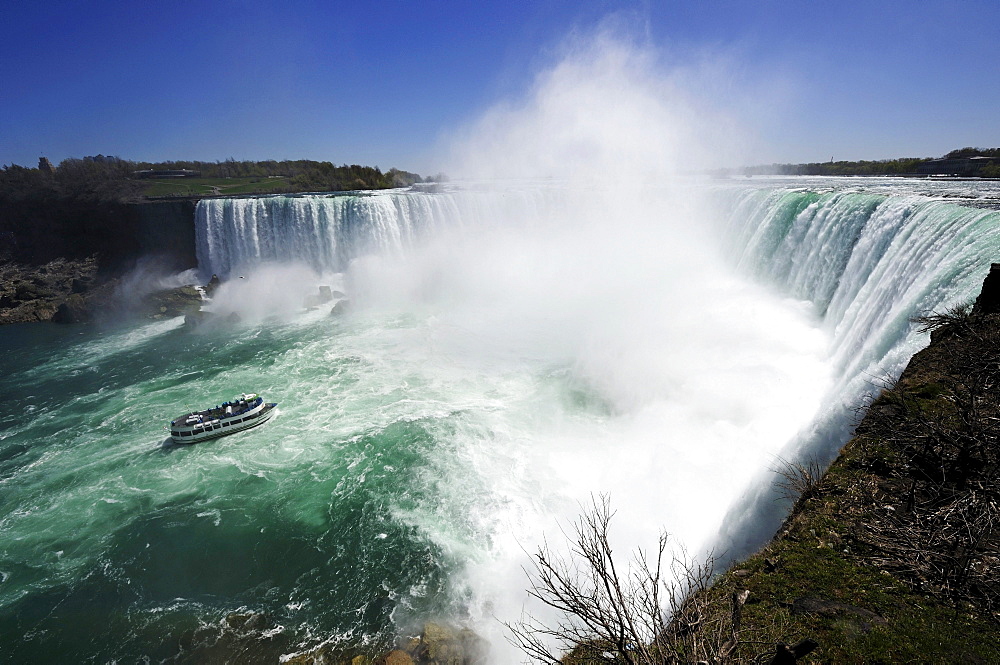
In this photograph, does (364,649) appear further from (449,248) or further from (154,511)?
(449,248)

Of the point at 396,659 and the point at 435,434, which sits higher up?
the point at 435,434

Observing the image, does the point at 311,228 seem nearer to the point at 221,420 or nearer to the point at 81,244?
the point at 221,420

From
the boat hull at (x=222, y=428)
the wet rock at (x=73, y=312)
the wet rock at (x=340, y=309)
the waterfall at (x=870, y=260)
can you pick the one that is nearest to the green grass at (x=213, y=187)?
the wet rock at (x=73, y=312)

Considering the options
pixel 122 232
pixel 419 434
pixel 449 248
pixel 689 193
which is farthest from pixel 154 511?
pixel 122 232

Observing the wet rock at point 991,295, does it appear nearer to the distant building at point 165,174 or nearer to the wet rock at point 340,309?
the wet rock at point 340,309

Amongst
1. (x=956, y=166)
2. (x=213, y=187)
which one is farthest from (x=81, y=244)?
(x=956, y=166)

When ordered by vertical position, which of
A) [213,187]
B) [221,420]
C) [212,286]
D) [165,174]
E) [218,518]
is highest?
[165,174]

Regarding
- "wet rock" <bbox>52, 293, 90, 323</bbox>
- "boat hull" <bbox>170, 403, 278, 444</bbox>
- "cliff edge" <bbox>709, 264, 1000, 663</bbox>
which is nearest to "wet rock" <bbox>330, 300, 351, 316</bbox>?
"boat hull" <bbox>170, 403, 278, 444</bbox>

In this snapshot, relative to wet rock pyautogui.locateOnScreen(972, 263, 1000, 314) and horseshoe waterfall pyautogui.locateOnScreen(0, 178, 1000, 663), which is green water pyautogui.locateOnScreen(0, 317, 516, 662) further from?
wet rock pyautogui.locateOnScreen(972, 263, 1000, 314)
